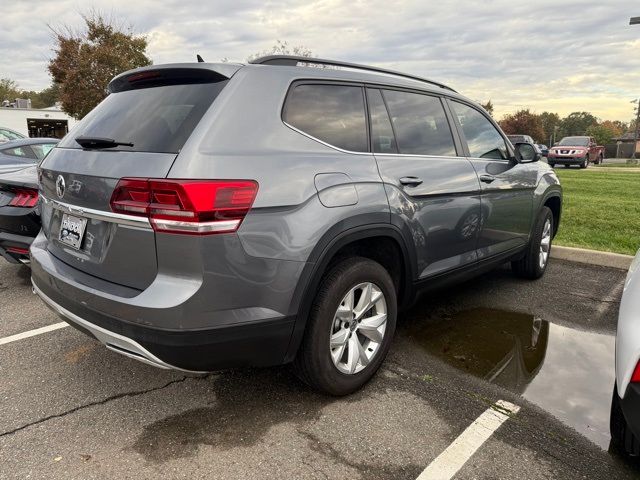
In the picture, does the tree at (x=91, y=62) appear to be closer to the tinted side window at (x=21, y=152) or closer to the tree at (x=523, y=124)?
the tinted side window at (x=21, y=152)

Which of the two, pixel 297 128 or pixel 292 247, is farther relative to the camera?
pixel 297 128

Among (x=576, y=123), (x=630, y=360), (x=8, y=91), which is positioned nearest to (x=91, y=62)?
(x=630, y=360)

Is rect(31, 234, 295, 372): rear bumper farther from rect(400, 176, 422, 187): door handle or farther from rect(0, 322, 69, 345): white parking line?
rect(0, 322, 69, 345): white parking line

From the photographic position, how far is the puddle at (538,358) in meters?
2.85

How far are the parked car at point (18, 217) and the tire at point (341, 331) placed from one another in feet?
10.2

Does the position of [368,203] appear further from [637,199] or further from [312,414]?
[637,199]

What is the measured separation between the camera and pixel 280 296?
2342mm

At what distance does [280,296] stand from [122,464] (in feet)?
3.49

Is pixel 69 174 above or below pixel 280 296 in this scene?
above

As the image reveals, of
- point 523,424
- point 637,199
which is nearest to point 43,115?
point 637,199

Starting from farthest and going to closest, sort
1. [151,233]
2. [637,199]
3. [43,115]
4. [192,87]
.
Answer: [43,115]
[637,199]
[192,87]
[151,233]

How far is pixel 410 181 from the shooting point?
3068 millimetres

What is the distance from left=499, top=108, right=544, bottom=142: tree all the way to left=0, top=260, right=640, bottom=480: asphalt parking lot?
68.4m

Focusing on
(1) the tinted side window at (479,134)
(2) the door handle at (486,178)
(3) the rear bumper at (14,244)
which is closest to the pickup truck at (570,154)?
(1) the tinted side window at (479,134)
